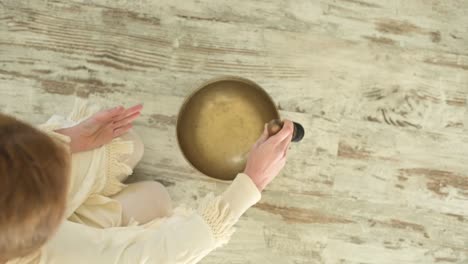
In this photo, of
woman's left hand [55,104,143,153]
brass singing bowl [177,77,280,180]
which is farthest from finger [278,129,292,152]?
woman's left hand [55,104,143,153]

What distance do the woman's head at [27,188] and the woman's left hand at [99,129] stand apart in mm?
320

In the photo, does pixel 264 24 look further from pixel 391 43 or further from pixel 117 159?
pixel 117 159

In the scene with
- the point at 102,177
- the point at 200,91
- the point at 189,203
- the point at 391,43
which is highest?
the point at 391,43

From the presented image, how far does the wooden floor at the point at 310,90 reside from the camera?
1.14 meters

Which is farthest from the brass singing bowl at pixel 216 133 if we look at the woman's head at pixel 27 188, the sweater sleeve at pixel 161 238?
the woman's head at pixel 27 188

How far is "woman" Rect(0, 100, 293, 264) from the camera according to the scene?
0.56 m

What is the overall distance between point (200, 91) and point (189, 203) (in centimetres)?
25

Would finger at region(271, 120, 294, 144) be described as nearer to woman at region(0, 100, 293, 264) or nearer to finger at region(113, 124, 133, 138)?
woman at region(0, 100, 293, 264)

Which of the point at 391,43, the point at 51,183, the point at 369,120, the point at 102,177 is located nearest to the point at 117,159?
the point at 102,177

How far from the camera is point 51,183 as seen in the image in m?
0.58

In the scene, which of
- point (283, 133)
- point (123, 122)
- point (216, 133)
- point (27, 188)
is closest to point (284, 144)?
point (283, 133)

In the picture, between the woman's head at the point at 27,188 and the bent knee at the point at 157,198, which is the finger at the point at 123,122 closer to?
the bent knee at the point at 157,198

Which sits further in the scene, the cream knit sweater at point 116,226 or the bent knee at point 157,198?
the bent knee at point 157,198

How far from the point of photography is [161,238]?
78 cm
